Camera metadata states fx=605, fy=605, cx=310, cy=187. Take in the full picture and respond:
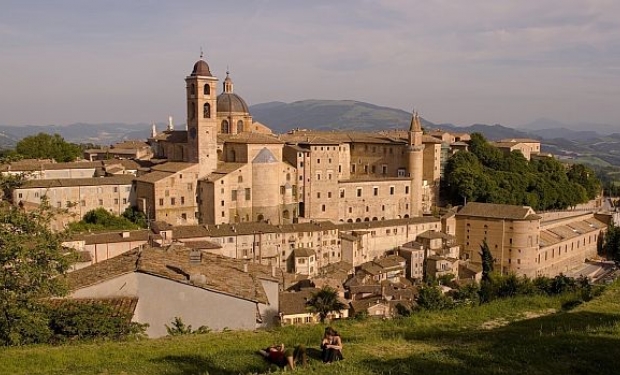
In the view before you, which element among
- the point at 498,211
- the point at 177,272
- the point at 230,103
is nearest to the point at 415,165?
the point at 498,211

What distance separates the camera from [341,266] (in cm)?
4488

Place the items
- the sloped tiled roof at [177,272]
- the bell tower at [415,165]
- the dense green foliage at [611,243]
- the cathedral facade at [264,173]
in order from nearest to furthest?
the sloped tiled roof at [177,272], the cathedral facade at [264,173], the bell tower at [415,165], the dense green foliage at [611,243]

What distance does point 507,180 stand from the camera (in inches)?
2398

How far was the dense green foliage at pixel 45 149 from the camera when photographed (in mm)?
59719

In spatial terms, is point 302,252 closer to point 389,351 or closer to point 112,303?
point 112,303

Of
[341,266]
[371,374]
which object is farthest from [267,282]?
[341,266]

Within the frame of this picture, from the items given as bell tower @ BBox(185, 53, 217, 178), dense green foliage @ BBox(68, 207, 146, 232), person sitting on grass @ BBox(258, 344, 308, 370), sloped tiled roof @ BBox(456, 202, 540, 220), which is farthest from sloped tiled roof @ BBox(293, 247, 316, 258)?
person sitting on grass @ BBox(258, 344, 308, 370)

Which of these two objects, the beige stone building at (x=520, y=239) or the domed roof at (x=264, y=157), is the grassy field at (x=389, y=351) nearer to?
the domed roof at (x=264, y=157)

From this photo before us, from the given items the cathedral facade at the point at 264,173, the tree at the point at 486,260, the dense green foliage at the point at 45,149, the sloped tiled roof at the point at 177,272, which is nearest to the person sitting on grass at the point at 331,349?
the sloped tiled roof at the point at 177,272

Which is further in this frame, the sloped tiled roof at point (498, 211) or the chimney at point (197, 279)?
the sloped tiled roof at point (498, 211)

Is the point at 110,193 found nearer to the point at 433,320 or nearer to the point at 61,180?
the point at 61,180

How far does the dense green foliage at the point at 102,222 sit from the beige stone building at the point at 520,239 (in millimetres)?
27753

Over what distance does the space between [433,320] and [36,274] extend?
970cm

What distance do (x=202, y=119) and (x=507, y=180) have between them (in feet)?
104
